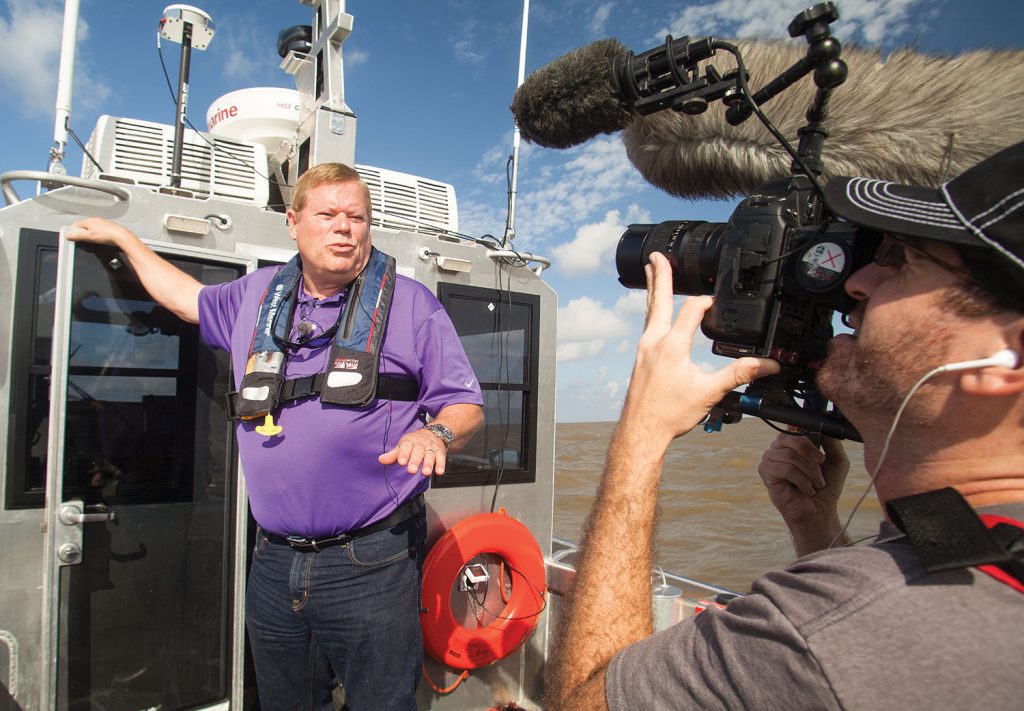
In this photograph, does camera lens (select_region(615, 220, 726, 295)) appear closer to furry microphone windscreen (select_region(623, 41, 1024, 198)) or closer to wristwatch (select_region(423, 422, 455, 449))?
furry microphone windscreen (select_region(623, 41, 1024, 198))

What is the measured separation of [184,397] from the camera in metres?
2.54

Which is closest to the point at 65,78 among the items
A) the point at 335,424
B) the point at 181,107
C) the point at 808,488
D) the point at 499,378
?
the point at 181,107

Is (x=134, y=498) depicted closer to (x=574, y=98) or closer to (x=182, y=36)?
(x=182, y=36)

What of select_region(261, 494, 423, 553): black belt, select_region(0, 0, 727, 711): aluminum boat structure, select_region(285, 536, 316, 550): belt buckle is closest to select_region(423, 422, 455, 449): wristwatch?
select_region(261, 494, 423, 553): black belt

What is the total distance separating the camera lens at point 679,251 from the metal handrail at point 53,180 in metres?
1.97

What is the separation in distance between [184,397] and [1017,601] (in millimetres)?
2556

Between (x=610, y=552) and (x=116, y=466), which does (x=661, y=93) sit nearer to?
(x=610, y=552)

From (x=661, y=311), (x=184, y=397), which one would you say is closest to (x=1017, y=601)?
(x=661, y=311)

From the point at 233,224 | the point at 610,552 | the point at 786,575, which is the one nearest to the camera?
the point at 786,575

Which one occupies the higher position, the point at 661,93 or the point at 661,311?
the point at 661,93

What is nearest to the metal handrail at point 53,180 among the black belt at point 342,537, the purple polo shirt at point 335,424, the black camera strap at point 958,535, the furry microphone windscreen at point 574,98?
the purple polo shirt at point 335,424

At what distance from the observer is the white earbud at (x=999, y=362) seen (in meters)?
0.76

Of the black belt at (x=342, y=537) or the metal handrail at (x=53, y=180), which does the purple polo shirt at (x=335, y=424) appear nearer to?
the black belt at (x=342, y=537)

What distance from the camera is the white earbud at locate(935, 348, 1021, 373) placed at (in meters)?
0.76
